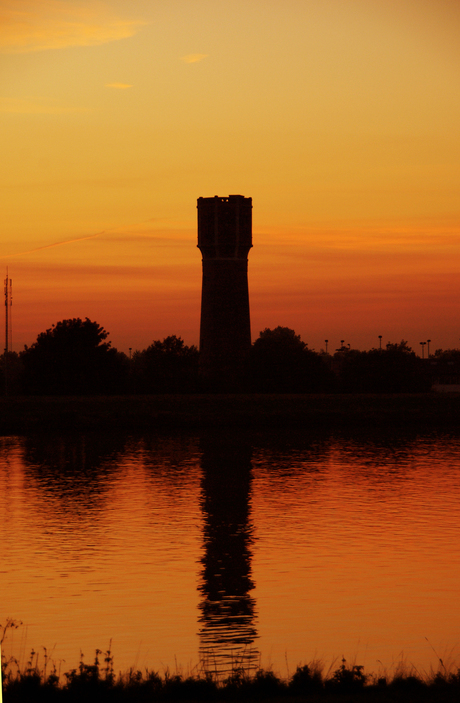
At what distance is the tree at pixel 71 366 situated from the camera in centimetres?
10219

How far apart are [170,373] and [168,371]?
18.6ft

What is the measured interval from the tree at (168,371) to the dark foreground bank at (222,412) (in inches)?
275

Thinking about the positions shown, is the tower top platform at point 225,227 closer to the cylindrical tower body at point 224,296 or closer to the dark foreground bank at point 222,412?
the cylindrical tower body at point 224,296

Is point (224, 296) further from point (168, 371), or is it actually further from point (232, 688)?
point (232, 688)

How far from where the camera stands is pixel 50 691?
1122 centimetres

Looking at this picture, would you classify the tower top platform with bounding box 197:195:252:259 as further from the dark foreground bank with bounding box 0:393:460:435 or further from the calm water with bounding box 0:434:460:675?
the calm water with bounding box 0:434:460:675

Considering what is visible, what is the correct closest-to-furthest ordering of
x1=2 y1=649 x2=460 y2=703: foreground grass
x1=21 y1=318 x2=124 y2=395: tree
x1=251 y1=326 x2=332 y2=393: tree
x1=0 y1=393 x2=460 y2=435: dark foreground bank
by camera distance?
x1=2 y1=649 x2=460 y2=703: foreground grass < x1=0 y1=393 x2=460 y2=435: dark foreground bank < x1=21 y1=318 x2=124 y2=395: tree < x1=251 y1=326 x2=332 y2=393: tree

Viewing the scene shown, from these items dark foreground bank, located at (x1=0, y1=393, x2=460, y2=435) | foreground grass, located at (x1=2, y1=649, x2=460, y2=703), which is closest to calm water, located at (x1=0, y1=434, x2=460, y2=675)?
foreground grass, located at (x1=2, y1=649, x2=460, y2=703)

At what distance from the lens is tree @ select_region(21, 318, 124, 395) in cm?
10219

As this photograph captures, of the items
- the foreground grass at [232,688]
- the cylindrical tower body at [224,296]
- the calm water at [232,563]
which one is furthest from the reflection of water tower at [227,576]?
the cylindrical tower body at [224,296]

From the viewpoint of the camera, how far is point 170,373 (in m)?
114

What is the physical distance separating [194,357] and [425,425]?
5262 cm

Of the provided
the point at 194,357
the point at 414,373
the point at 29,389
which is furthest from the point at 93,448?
the point at 194,357

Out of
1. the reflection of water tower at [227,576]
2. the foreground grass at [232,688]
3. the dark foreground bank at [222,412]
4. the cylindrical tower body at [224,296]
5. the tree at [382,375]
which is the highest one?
the cylindrical tower body at [224,296]
